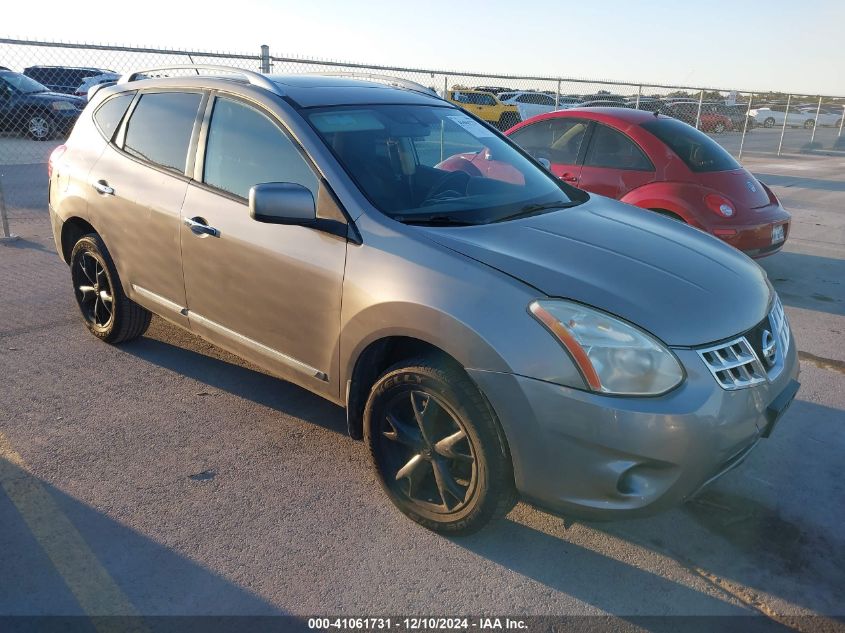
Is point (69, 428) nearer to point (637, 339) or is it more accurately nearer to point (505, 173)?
point (505, 173)

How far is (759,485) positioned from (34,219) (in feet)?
28.8

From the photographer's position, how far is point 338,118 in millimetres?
3514

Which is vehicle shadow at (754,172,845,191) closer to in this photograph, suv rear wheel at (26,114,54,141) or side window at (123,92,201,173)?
side window at (123,92,201,173)

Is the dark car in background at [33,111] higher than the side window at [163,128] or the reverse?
the reverse

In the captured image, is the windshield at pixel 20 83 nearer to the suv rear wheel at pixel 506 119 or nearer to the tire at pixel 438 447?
the suv rear wheel at pixel 506 119

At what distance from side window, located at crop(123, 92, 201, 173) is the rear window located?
4612 mm

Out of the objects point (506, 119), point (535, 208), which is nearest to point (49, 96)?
point (506, 119)

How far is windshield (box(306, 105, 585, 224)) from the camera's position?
10.7ft

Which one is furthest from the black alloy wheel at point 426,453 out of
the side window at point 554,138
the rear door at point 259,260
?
the side window at point 554,138

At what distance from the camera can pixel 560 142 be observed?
7.37m

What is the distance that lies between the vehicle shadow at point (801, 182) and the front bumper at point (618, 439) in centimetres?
1323

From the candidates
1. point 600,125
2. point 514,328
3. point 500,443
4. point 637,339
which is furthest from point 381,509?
point 600,125

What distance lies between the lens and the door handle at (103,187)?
432 cm

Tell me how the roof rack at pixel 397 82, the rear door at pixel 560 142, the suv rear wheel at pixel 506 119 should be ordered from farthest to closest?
the suv rear wheel at pixel 506 119 < the rear door at pixel 560 142 < the roof rack at pixel 397 82
